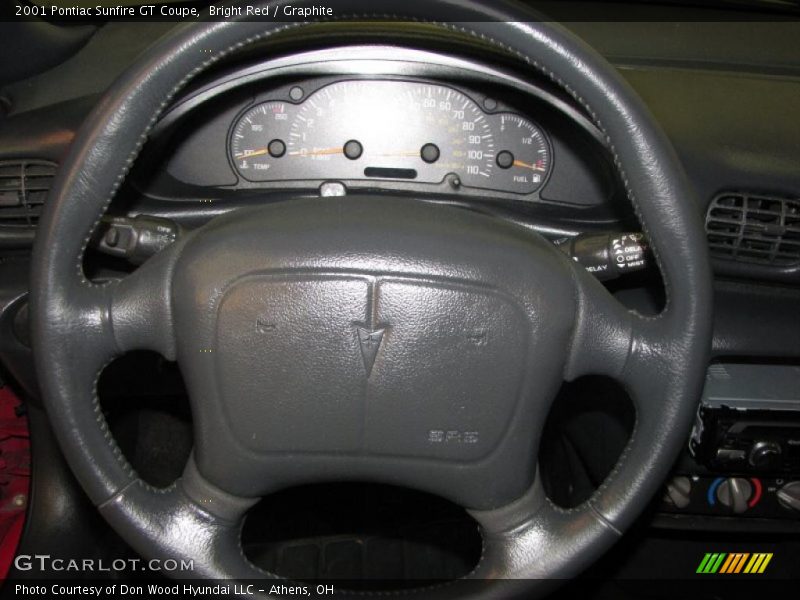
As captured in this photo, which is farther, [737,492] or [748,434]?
[737,492]

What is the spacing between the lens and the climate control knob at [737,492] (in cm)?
155

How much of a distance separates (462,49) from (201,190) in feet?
1.63

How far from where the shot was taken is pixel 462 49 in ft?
4.29

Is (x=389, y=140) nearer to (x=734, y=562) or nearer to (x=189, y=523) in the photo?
(x=189, y=523)

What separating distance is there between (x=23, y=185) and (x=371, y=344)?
0.72 m

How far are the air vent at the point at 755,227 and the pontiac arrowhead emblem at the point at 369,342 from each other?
66 cm

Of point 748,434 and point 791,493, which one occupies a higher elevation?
point 748,434

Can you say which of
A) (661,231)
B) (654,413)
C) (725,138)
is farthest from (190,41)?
(725,138)

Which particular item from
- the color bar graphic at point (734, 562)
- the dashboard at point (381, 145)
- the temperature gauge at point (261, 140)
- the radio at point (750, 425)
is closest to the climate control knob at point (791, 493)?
the radio at point (750, 425)

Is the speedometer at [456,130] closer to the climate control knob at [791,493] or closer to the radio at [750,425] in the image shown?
the radio at [750,425]

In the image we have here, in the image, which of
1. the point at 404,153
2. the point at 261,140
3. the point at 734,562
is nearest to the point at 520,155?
the point at 404,153

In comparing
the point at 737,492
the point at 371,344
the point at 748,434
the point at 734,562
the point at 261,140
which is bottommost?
the point at 734,562

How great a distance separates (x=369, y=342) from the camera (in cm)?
98

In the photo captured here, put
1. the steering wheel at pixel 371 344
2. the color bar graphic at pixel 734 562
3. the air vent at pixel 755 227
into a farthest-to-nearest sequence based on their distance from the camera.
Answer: the color bar graphic at pixel 734 562, the air vent at pixel 755 227, the steering wheel at pixel 371 344
